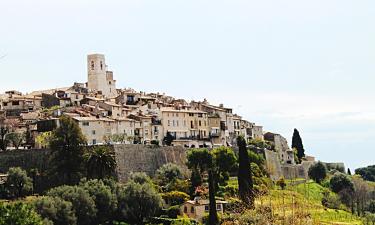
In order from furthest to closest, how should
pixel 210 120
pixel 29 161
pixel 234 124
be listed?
pixel 234 124
pixel 210 120
pixel 29 161

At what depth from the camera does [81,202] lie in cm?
5378

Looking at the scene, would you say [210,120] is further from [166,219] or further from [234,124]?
[166,219]

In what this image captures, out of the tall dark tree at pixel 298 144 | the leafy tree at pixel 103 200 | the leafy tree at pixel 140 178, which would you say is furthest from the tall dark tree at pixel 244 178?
the tall dark tree at pixel 298 144

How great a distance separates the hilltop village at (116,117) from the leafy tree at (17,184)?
9.22 meters

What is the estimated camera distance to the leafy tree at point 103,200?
55250 mm

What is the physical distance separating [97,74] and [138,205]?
164ft

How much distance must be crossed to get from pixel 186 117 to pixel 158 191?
1027 inches

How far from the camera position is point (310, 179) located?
9456 centimetres

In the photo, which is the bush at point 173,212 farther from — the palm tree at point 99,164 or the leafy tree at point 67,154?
the leafy tree at point 67,154

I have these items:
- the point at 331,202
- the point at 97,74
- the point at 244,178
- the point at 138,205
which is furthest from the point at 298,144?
the point at 138,205

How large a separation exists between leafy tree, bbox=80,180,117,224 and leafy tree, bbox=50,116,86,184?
650 centimetres

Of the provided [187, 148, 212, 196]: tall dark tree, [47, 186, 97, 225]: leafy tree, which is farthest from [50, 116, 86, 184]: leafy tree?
[187, 148, 212, 196]: tall dark tree

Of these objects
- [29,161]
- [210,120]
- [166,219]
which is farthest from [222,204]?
[210,120]

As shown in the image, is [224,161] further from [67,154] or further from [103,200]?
[103,200]
